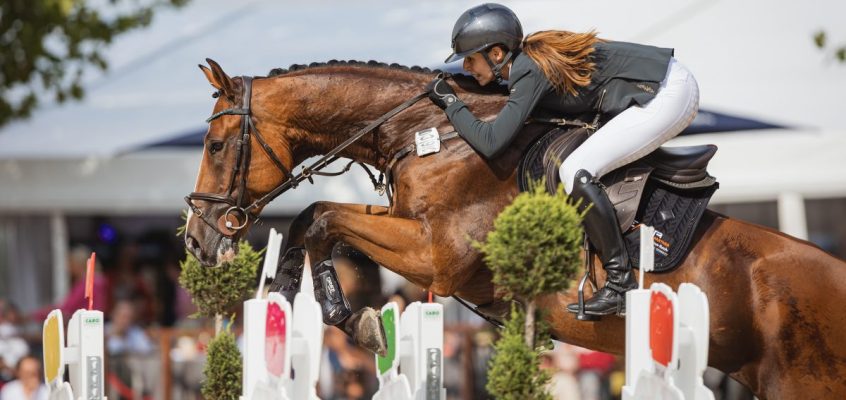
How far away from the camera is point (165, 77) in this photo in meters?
12.5

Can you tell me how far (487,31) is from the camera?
4.83m

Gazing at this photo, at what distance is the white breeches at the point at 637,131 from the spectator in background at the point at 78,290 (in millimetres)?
5941

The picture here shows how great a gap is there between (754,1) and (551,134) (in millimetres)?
7873

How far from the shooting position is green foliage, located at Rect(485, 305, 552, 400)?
412cm

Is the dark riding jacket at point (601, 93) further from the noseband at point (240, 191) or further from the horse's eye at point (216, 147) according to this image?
the horse's eye at point (216, 147)

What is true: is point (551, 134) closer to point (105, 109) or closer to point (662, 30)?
point (662, 30)

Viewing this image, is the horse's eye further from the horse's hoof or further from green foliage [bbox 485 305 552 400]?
green foliage [bbox 485 305 552 400]

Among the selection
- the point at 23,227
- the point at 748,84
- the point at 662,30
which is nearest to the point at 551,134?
the point at 748,84

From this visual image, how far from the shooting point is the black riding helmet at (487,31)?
190 inches

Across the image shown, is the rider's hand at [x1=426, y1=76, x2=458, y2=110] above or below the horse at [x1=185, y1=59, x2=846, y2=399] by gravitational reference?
above

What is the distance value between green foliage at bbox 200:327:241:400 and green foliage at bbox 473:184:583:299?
1622mm

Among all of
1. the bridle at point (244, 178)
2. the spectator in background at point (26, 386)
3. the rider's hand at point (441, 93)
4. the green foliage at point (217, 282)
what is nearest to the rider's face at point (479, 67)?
the rider's hand at point (441, 93)

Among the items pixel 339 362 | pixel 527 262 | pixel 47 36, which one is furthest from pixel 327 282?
pixel 47 36

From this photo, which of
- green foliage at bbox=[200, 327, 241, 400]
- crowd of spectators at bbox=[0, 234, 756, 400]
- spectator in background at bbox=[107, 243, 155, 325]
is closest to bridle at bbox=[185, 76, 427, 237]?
green foliage at bbox=[200, 327, 241, 400]
